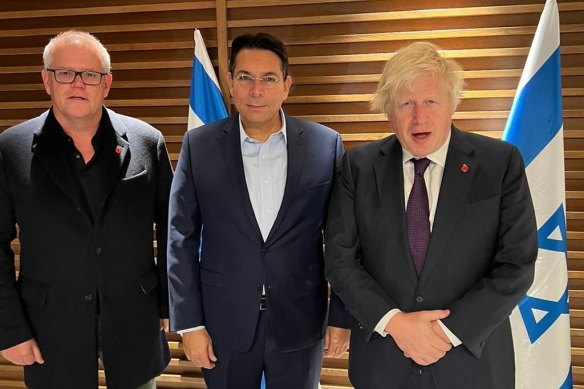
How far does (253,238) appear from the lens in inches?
70.6

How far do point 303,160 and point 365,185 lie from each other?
301 mm

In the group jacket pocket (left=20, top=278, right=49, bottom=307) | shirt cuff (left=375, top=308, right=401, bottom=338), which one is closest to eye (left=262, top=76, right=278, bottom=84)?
shirt cuff (left=375, top=308, right=401, bottom=338)

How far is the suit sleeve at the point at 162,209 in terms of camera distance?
80.9 inches

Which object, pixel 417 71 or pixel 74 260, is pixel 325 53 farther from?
pixel 74 260

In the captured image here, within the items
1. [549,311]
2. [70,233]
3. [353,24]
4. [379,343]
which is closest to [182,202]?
[70,233]

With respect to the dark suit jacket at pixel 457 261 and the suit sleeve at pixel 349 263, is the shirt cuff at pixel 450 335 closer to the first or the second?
the dark suit jacket at pixel 457 261

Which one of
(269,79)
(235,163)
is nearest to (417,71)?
(269,79)

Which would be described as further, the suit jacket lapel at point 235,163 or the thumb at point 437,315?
the suit jacket lapel at point 235,163

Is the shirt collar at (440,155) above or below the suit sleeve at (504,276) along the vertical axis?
above

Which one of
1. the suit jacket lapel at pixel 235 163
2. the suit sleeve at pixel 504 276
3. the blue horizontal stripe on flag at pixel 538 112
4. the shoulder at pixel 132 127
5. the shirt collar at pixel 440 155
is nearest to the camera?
the suit sleeve at pixel 504 276

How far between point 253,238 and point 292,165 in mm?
273

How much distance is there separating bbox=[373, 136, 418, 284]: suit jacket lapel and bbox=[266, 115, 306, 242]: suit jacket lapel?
30 centimetres

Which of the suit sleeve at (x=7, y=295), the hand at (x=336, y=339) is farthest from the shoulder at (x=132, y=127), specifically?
the hand at (x=336, y=339)

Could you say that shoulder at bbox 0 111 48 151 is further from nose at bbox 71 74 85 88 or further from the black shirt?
nose at bbox 71 74 85 88
